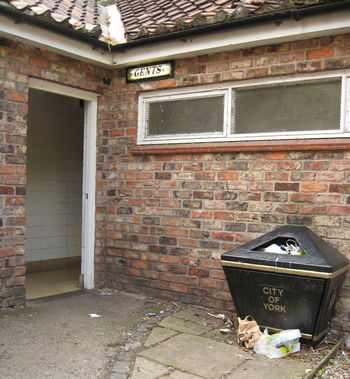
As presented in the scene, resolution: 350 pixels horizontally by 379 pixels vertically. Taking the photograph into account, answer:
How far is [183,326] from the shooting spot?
4.29 meters

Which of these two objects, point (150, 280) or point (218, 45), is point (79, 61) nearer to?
point (218, 45)

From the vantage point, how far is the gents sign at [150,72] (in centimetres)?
519

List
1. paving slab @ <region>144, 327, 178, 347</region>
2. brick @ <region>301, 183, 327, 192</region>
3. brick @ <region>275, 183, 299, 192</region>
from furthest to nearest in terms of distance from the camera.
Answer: brick @ <region>275, 183, 299, 192</region> < brick @ <region>301, 183, 327, 192</region> < paving slab @ <region>144, 327, 178, 347</region>

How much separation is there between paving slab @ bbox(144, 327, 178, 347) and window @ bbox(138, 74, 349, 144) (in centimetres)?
216

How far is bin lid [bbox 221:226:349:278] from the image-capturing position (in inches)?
138

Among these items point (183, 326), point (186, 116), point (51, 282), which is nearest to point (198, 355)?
point (183, 326)

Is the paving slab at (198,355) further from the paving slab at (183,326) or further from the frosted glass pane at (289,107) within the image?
the frosted glass pane at (289,107)


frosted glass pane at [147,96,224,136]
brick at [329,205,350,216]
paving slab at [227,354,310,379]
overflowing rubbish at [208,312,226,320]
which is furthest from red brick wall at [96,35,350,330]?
paving slab at [227,354,310,379]

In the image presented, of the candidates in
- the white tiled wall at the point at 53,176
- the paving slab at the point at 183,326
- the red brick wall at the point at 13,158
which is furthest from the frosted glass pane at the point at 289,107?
the white tiled wall at the point at 53,176

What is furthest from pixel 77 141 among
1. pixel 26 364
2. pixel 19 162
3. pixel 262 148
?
pixel 26 364

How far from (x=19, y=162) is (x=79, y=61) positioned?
1.56 metres

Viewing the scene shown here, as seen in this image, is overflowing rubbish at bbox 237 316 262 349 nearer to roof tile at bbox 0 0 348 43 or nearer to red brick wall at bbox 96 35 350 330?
red brick wall at bbox 96 35 350 330

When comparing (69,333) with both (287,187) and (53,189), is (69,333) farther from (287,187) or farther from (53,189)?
(53,189)

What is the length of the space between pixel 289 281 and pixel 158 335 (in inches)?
52.9
